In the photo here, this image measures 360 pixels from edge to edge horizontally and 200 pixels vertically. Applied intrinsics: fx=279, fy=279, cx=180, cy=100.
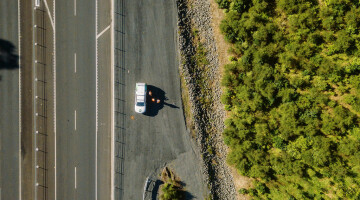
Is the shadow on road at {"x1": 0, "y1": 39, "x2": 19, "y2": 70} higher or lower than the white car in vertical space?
higher

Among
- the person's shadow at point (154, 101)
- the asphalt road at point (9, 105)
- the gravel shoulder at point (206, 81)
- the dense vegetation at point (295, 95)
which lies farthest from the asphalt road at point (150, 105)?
the asphalt road at point (9, 105)

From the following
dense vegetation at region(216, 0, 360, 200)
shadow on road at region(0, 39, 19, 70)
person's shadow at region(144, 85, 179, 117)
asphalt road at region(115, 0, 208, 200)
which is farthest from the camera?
shadow on road at region(0, 39, 19, 70)

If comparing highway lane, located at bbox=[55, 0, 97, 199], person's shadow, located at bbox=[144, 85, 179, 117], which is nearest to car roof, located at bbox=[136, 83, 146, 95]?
person's shadow, located at bbox=[144, 85, 179, 117]

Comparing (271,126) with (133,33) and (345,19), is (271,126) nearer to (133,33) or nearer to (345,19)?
(345,19)

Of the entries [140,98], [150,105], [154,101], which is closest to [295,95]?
[154,101]

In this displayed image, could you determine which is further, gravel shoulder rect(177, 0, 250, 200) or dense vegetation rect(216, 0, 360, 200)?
gravel shoulder rect(177, 0, 250, 200)

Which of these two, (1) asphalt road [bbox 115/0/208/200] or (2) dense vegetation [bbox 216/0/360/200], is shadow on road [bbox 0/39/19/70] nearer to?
(1) asphalt road [bbox 115/0/208/200]

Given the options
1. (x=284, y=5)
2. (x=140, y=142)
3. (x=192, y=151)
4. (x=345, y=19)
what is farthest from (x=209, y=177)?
(x=345, y=19)

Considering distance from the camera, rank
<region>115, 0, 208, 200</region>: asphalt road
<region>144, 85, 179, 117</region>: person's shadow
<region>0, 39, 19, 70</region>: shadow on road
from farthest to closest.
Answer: <region>0, 39, 19, 70</region>: shadow on road → <region>144, 85, 179, 117</region>: person's shadow → <region>115, 0, 208, 200</region>: asphalt road
